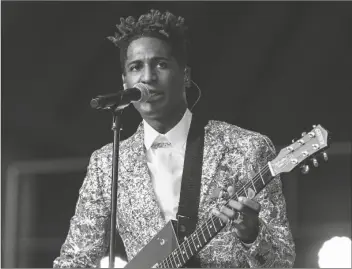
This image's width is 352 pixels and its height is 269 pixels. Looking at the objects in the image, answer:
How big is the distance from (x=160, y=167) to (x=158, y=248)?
357 millimetres

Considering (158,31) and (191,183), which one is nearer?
(191,183)

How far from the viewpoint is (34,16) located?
4.44 m

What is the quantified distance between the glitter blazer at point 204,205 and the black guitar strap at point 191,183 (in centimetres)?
2

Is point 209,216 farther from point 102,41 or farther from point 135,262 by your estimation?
point 102,41

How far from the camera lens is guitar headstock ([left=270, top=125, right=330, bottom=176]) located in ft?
8.07

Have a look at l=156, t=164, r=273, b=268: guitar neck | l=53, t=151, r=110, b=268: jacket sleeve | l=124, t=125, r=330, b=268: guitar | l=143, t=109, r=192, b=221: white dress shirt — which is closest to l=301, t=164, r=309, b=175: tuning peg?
l=124, t=125, r=330, b=268: guitar

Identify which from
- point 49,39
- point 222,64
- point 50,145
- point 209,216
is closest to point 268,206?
point 209,216

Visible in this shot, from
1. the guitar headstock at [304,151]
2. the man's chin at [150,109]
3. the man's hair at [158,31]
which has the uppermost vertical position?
the man's hair at [158,31]

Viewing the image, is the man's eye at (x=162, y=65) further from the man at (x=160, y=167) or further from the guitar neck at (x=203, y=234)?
the guitar neck at (x=203, y=234)

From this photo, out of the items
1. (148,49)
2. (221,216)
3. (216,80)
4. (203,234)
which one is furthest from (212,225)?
(216,80)

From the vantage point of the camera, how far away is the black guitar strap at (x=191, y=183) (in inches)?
114

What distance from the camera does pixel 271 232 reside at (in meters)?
2.79

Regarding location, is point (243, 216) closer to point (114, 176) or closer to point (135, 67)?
point (114, 176)

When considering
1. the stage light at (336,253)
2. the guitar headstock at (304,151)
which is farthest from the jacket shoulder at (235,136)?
the stage light at (336,253)
